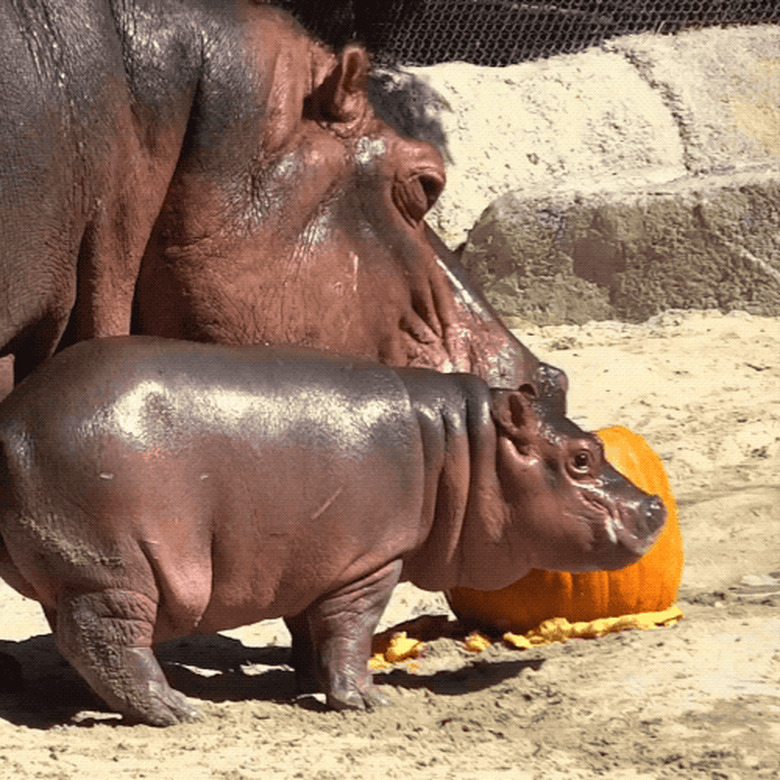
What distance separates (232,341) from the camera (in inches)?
165

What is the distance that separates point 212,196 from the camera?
4.08m

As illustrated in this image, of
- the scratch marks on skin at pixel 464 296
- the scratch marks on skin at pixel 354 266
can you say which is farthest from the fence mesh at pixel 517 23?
the scratch marks on skin at pixel 354 266

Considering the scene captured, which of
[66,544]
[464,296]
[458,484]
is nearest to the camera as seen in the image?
[66,544]

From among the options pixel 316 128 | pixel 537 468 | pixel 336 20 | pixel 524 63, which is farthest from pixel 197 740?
pixel 524 63

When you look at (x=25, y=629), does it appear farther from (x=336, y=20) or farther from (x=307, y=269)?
(x=336, y=20)

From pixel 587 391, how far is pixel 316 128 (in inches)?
127

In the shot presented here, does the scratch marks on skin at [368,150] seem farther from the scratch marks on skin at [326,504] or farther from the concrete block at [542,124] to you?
the concrete block at [542,124]

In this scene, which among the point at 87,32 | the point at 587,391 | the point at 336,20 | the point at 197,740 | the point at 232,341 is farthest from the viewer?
the point at 336,20

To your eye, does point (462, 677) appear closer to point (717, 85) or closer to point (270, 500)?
point (270, 500)

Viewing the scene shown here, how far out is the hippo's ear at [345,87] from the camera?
13.9 ft

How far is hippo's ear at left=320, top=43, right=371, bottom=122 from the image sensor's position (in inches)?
166

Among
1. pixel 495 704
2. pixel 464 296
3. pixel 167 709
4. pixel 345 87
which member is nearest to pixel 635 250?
pixel 464 296

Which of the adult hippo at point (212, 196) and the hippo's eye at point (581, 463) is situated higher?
the adult hippo at point (212, 196)

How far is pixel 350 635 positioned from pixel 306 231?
1.05 metres
